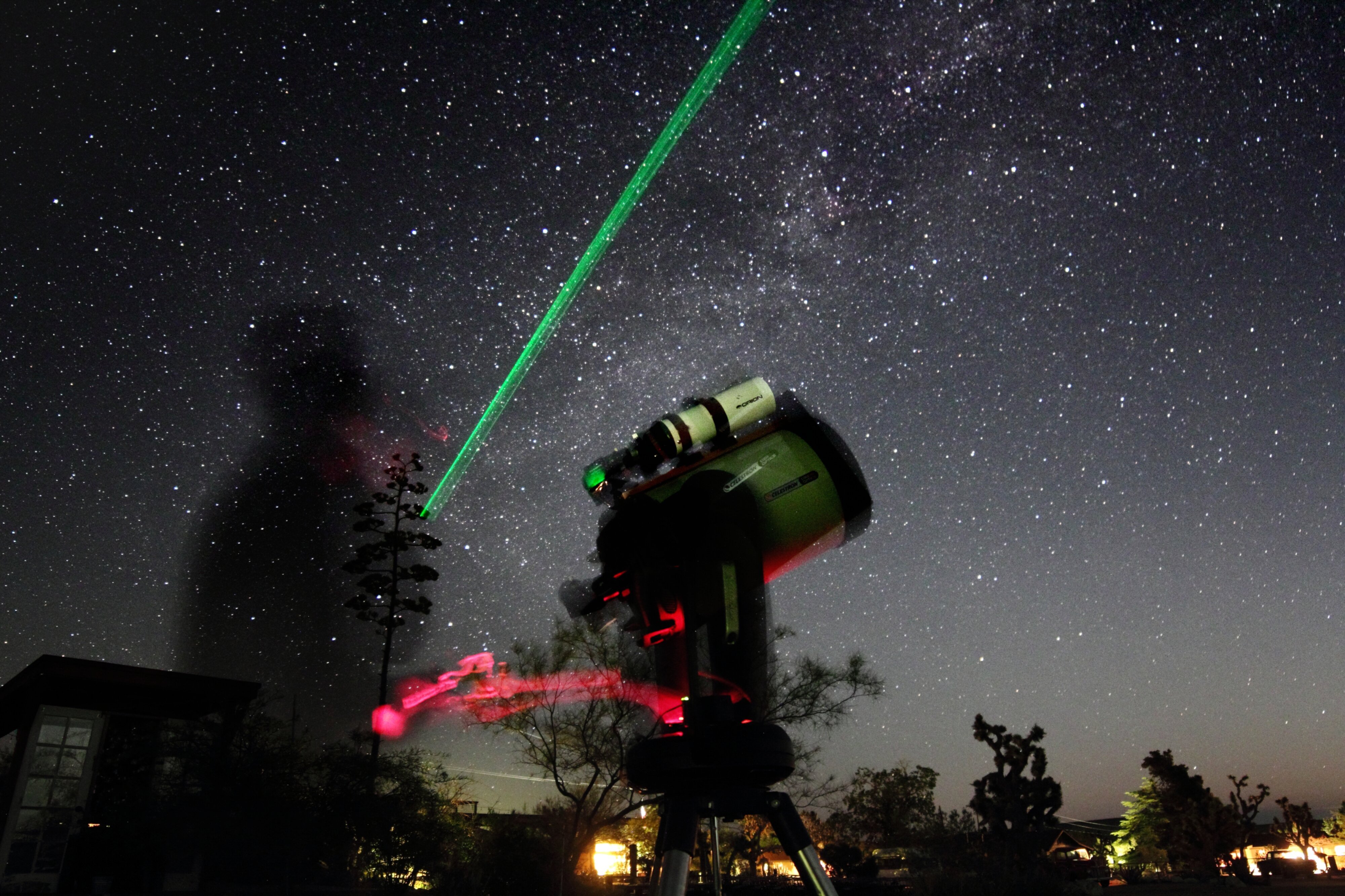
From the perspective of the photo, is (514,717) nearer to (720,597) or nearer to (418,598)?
(418,598)

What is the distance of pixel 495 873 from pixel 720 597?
11.5 metres

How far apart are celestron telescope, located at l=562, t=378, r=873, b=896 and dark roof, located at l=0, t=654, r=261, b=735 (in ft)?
45.3

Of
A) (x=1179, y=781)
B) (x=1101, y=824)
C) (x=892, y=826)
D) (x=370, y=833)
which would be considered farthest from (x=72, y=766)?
(x=1101, y=824)

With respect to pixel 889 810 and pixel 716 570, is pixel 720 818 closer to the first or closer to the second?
pixel 716 570

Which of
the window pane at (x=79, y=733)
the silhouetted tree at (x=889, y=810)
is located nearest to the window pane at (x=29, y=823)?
the window pane at (x=79, y=733)

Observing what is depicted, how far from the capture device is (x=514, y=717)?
16531mm

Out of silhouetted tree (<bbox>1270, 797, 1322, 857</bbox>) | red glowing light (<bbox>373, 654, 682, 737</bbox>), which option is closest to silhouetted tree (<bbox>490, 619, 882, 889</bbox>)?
red glowing light (<bbox>373, 654, 682, 737</bbox>)

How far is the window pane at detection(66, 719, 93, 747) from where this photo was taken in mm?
12914

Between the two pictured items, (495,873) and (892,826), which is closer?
(495,873)

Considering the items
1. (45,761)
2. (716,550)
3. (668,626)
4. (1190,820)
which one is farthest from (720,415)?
(1190,820)

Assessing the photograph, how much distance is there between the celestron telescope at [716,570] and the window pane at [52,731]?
1502 cm

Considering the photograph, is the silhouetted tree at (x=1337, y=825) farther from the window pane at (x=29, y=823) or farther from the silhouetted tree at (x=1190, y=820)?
the window pane at (x=29, y=823)

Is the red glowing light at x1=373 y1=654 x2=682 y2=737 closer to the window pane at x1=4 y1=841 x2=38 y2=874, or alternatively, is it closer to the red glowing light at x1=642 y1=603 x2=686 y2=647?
the window pane at x1=4 y1=841 x2=38 y2=874

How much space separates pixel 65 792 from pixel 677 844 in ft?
51.3
